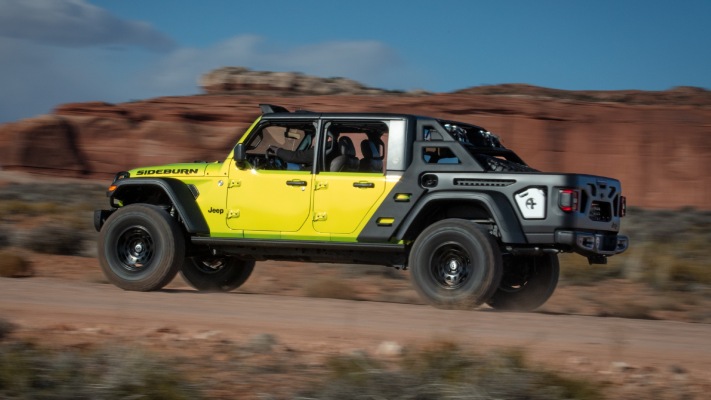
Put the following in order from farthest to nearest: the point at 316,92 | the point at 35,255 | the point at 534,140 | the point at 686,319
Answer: the point at 316,92
the point at 534,140
the point at 35,255
the point at 686,319

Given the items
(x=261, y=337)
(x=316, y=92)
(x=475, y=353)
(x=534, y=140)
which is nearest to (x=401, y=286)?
(x=261, y=337)

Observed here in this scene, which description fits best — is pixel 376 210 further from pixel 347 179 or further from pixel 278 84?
pixel 278 84

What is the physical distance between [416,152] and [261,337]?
9.67ft

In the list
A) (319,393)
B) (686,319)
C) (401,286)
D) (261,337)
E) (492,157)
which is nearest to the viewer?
(319,393)

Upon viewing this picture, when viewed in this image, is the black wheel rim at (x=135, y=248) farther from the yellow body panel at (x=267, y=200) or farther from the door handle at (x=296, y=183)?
the door handle at (x=296, y=183)

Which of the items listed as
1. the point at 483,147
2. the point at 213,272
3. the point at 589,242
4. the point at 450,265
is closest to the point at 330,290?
the point at 213,272

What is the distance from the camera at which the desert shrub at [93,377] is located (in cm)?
518

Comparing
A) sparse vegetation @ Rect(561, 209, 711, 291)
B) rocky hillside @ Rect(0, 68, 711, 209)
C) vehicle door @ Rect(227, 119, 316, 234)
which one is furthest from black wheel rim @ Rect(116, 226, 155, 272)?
rocky hillside @ Rect(0, 68, 711, 209)

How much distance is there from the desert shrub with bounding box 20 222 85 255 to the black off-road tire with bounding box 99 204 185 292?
6.87 metres

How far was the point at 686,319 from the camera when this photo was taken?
11.3m

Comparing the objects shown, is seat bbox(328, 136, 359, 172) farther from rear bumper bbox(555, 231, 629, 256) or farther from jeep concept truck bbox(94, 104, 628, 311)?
rear bumper bbox(555, 231, 629, 256)

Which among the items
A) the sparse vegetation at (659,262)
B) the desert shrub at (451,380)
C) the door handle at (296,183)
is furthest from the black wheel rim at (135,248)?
the sparse vegetation at (659,262)

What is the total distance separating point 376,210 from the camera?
9.26 metres

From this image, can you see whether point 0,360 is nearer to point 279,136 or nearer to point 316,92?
point 279,136
